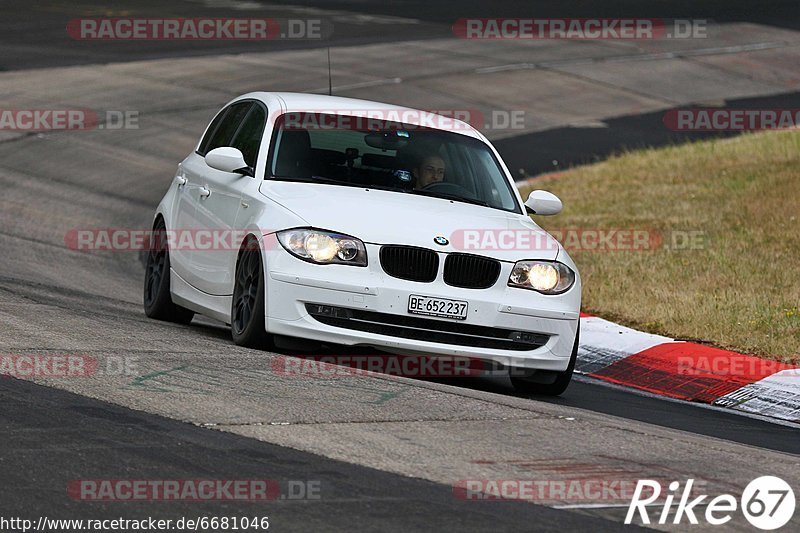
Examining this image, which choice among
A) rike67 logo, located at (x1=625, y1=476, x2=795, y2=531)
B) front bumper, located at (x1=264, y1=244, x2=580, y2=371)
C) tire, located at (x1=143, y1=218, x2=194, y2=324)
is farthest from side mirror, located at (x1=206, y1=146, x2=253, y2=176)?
rike67 logo, located at (x1=625, y1=476, x2=795, y2=531)

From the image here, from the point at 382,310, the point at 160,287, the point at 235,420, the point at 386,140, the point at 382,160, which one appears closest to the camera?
the point at 235,420

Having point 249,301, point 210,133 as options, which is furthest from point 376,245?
point 210,133

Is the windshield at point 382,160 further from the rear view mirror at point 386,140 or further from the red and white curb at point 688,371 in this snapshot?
the red and white curb at point 688,371

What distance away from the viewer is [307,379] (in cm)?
795

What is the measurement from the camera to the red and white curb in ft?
31.8

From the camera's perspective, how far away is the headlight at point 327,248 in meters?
8.61

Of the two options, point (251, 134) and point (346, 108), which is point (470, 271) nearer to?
point (346, 108)

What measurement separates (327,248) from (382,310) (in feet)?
1.53

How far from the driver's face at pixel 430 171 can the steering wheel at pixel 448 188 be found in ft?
0.10

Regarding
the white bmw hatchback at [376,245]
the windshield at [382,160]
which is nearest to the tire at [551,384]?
the white bmw hatchback at [376,245]

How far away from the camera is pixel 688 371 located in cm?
1041

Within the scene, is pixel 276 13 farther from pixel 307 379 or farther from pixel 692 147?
pixel 307 379

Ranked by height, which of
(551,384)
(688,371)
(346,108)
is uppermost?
(346,108)

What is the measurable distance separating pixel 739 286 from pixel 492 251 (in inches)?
179
